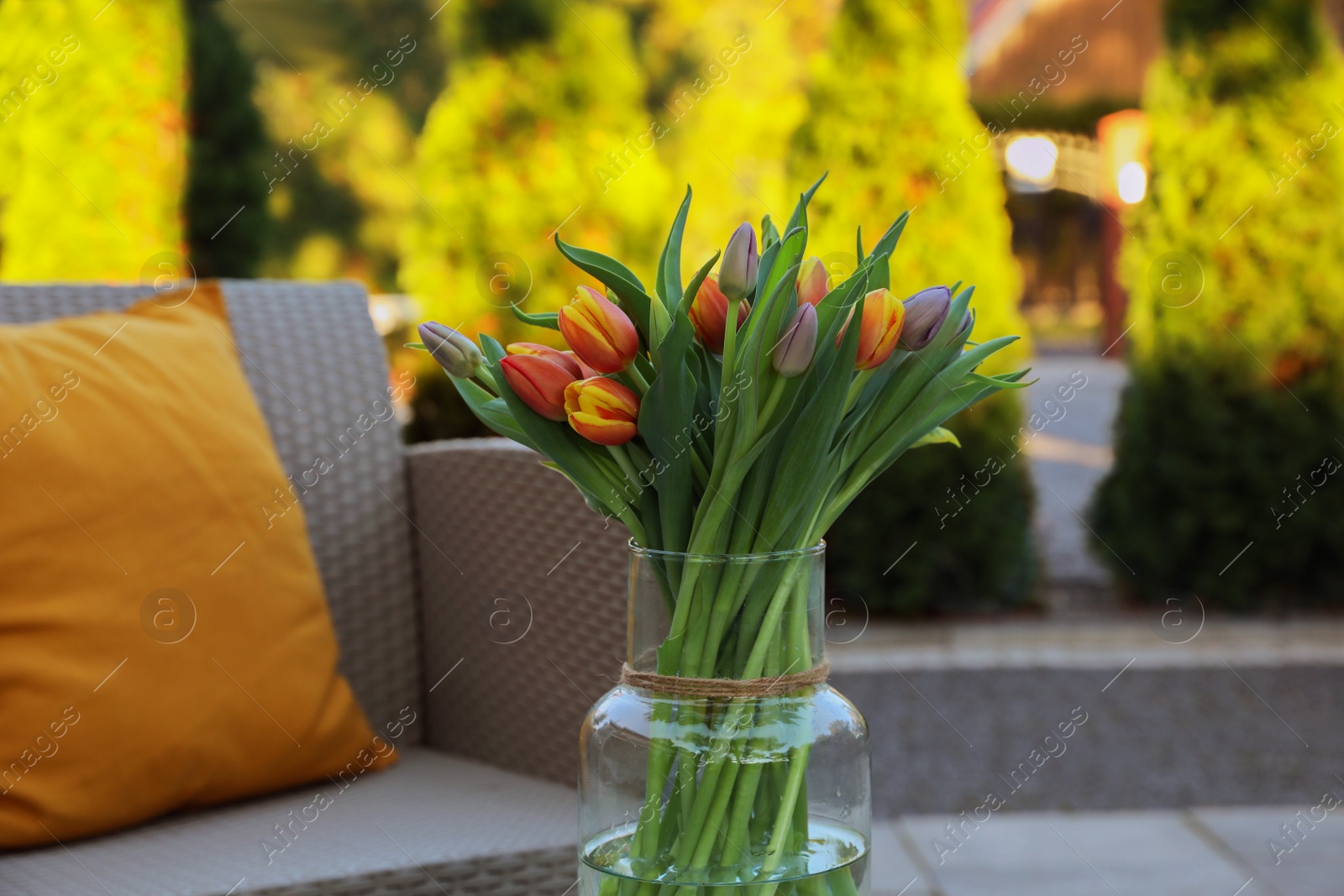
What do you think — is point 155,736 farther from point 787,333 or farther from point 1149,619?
point 1149,619

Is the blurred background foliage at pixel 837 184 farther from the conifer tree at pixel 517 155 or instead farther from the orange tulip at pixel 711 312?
the orange tulip at pixel 711 312

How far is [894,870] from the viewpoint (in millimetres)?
2055

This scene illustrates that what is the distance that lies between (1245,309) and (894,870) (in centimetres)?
264

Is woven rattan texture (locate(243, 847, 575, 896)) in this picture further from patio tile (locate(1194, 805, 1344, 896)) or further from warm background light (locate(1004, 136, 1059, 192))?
warm background light (locate(1004, 136, 1059, 192))

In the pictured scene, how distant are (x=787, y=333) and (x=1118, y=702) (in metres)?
2.87

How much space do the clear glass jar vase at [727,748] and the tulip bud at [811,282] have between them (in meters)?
0.14

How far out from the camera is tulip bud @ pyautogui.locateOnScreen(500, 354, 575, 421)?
626 millimetres

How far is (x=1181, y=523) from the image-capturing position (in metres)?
3.91

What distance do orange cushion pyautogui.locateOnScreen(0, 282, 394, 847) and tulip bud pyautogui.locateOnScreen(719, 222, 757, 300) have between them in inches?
27.9

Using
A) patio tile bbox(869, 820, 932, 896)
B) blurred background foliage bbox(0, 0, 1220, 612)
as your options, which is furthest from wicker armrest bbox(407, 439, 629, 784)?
blurred background foliage bbox(0, 0, 1220, 612)

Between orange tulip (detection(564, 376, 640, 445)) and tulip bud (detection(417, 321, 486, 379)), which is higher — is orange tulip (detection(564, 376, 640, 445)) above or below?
below

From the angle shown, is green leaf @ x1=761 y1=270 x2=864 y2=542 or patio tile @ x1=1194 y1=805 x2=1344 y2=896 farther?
patio tile @ x1=1194 y1=805 x2=1344 y2=896

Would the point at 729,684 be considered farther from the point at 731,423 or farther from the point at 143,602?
the point at 143,602

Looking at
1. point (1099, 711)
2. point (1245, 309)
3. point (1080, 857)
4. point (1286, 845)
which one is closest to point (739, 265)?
point (1080, 857)
